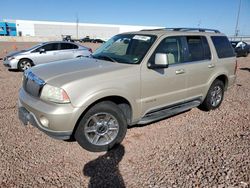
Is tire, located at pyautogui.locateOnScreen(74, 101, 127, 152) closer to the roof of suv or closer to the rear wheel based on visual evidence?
the roof of suv

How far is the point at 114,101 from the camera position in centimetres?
366

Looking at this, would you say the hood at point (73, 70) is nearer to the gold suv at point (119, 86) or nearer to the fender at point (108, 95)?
the gold suv at point (119, 86)

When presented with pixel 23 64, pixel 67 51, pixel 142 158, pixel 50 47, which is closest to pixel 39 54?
pixel 50 47

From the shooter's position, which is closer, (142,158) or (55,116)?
(55,116)

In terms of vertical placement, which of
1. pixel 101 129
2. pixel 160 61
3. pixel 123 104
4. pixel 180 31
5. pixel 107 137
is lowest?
pixel 107 137

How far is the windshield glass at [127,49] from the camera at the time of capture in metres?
3.92

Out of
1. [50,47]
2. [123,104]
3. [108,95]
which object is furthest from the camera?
[50,47]

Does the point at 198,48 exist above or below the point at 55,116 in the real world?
above

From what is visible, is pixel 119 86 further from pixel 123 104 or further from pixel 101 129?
pixel 101 129

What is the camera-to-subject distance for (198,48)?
4.76m

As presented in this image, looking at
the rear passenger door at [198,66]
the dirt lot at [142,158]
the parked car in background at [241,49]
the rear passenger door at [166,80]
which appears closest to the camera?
the dirt lot at [142,158]

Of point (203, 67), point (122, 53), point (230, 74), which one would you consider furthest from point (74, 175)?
point (230, 74)

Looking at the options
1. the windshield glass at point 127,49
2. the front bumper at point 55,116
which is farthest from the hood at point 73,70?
the front bumper at point 55,116

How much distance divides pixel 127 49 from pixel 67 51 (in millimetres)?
7552
